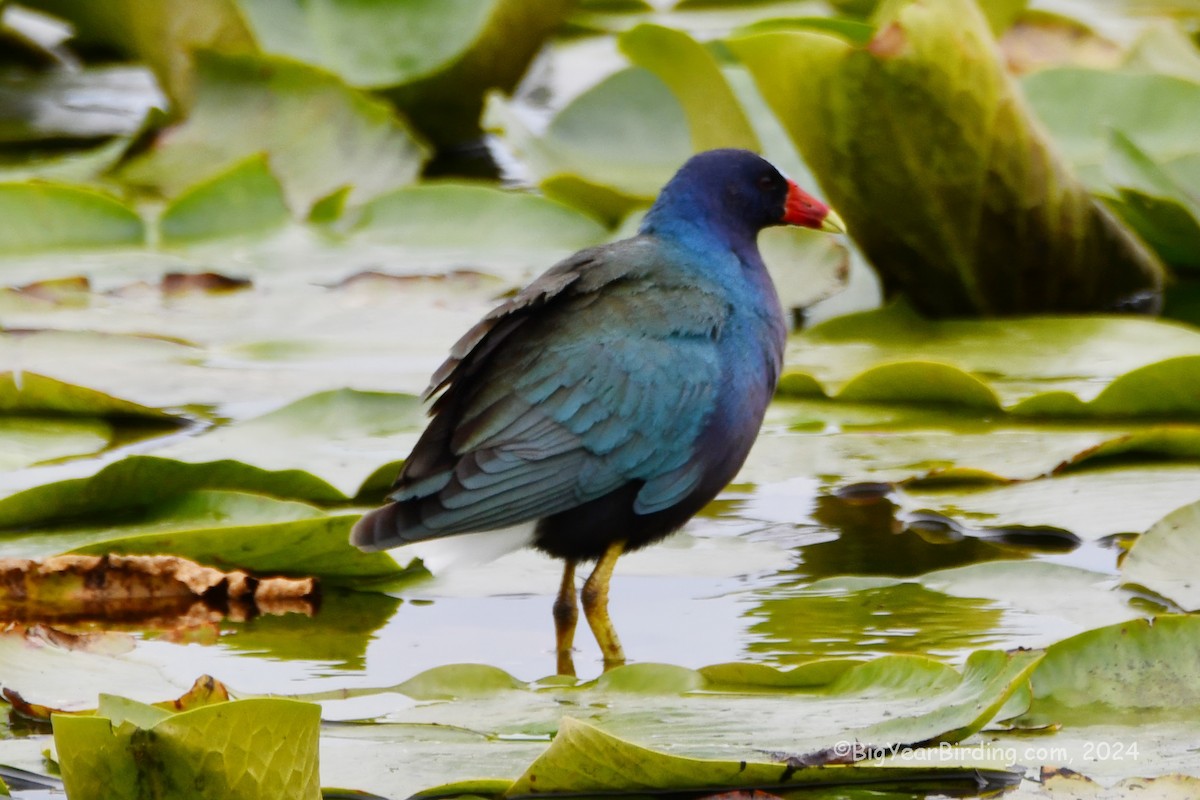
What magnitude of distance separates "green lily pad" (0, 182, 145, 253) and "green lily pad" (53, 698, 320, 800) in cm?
254

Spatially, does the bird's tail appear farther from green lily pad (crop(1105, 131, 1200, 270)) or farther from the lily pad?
the lily pad

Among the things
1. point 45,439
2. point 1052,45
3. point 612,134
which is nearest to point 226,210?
point 612,134

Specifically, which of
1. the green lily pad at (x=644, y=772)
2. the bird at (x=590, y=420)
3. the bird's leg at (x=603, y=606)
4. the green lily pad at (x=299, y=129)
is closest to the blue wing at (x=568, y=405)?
the bird at (x=590, y=420)

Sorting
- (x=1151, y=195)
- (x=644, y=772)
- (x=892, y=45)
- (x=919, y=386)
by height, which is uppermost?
(x=892, y=45)

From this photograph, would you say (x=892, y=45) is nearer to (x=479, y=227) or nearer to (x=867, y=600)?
(x=479, y=227)

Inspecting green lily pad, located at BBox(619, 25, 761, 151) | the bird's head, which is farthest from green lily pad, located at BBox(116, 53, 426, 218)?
the bird's head

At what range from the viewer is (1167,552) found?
7.82ft

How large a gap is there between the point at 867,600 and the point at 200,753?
1.13 m

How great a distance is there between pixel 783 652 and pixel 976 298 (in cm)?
154

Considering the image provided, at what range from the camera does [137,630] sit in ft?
8.14

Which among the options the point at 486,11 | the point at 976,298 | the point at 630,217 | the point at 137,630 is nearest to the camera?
the point at 137,630

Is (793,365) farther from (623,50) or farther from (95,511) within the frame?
(95,511)

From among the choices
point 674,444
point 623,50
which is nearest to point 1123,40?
point 623,50

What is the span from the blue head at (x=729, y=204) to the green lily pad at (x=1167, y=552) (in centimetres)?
85
